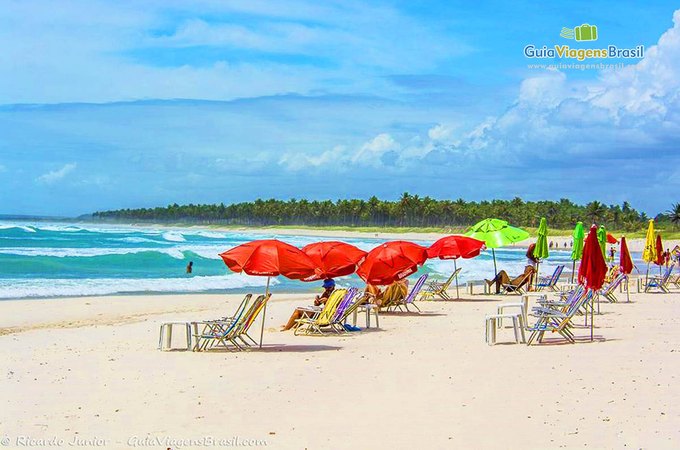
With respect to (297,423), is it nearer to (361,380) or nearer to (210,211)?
(361,380)

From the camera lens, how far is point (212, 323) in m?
12.4

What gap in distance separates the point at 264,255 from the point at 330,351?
70.5 inches

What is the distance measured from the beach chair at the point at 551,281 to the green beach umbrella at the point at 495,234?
2.13 meters

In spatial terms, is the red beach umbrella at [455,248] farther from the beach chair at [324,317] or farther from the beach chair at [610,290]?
the beach chair at [324,317]

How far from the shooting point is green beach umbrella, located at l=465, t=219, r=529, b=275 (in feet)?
71.3

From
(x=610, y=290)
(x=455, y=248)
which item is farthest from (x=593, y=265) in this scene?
(x=455, y=248)

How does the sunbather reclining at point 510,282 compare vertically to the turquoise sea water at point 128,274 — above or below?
above

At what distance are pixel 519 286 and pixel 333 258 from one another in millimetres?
10251

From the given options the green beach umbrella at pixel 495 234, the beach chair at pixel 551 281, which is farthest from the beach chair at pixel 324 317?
the beach chair at pixel 551 281

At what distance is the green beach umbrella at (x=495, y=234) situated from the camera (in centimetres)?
2173

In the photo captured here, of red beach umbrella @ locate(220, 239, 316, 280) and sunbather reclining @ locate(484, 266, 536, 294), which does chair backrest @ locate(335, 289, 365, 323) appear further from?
sunbather reclining @ locate(484, 266, 536, 294)

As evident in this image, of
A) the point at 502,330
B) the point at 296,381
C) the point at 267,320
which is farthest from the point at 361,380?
the point at 267,320

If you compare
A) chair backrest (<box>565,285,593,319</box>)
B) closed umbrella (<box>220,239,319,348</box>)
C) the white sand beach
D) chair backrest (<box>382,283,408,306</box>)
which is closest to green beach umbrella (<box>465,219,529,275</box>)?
chair backrest (<box>382,283,408,306</box>)

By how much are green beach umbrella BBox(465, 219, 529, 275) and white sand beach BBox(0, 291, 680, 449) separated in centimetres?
711
